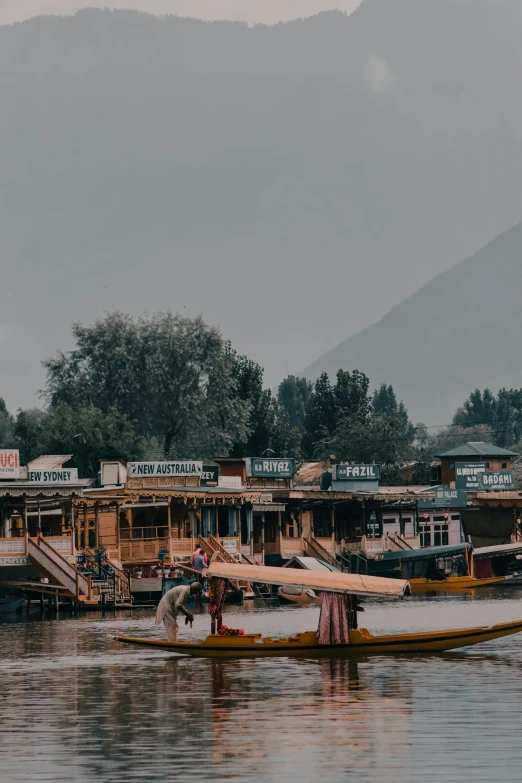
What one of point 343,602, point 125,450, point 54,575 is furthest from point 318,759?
point 125,450

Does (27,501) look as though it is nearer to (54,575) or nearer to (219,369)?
(54,575)

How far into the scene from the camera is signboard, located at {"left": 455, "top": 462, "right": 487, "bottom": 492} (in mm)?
115062

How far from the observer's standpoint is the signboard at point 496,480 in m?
115

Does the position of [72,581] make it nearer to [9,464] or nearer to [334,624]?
[9,464]

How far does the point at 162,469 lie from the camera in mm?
80062

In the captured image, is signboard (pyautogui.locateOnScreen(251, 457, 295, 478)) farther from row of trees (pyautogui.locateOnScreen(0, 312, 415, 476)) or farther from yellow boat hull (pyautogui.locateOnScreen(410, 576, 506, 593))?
row of trees (pyautogui.locateOnScreen(0, 312, 415, 476))

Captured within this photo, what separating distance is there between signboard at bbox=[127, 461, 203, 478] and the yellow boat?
1557 inches

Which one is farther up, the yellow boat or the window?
the window

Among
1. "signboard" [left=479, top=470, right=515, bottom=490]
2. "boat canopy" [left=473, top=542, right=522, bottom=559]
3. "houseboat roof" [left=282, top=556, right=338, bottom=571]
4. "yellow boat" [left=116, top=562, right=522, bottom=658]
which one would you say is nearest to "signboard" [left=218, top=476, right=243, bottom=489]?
"houseboat roof" [left=282, top=556, right=338, bottom=571]

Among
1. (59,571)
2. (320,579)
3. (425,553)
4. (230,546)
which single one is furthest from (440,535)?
(320,579)

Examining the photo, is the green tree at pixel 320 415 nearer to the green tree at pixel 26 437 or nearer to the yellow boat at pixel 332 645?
the green tree at pixel 26 437

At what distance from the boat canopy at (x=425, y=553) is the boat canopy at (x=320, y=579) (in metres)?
50.3

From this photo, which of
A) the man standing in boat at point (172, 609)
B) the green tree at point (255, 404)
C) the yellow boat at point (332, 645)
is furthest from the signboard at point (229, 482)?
the green tree at point (255, 404)

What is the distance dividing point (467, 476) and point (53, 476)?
179 feet
